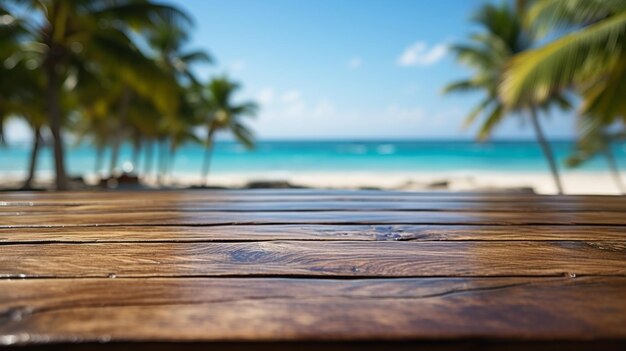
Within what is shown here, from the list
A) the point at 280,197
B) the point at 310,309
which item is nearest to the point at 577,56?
the point at 280,197

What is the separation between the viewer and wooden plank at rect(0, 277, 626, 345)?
1.52ft

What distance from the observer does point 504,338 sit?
450 millimetres

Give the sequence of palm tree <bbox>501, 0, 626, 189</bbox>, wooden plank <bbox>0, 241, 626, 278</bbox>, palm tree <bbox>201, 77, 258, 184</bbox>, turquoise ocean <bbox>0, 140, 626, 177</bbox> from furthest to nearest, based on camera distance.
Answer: turquoise ocean <bbox>0, 140, 626, 177</bbox>, palm tree <bbox>201, 77, 258, 184</bbox>, palm tree <bbox>501, 0, 626, 189</bbox>, wooden plank <bbox>0, 241, 626, 278</bbox>

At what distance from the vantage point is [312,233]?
964 mm

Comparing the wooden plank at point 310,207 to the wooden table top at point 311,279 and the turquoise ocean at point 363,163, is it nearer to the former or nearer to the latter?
the wooden table top at point 311,279

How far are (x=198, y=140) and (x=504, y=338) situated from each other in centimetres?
1808

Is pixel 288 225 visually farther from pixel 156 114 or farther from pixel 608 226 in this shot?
pixel 156 114

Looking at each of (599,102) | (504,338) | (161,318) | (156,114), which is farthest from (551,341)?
(156,114)

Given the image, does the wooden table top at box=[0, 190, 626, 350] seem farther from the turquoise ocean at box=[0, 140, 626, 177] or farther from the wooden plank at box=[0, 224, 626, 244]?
the turquoise ocean at box=[0, 140, 626, 177]

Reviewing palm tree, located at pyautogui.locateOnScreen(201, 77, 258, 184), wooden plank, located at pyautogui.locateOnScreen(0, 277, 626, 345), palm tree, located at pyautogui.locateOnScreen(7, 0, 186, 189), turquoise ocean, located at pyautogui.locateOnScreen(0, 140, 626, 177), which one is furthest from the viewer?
turquoise ocean, located at pyautogui.locateOnScreen(0, 140, 626, 177)

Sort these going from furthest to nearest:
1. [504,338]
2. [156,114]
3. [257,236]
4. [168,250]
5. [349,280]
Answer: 1. [156,114]
2. [257,236]
3. [168,250]
4. [349,280]
5. [504,338]

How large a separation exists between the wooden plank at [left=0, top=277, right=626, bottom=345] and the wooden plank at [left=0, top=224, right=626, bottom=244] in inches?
11.0

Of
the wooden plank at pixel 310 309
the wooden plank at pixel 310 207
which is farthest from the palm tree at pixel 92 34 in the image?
the wooden plank at pixel 310 309

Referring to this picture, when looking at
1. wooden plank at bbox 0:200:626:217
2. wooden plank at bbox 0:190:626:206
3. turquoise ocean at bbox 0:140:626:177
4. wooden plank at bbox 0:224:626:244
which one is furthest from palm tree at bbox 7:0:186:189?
turquoise ocean at bbox 0:140:626:177
